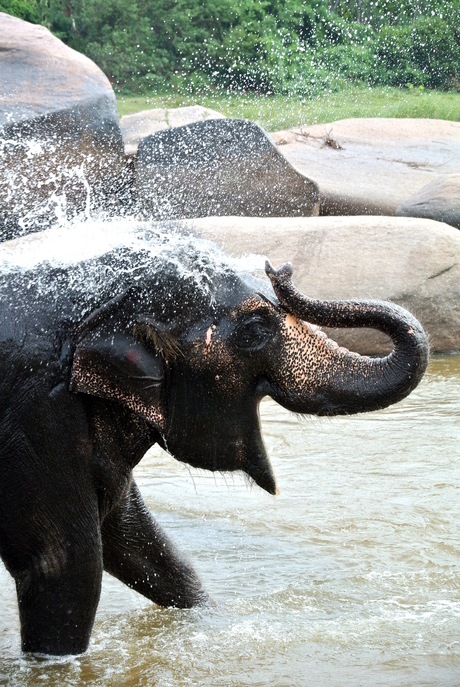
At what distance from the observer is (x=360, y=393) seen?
8.53ft

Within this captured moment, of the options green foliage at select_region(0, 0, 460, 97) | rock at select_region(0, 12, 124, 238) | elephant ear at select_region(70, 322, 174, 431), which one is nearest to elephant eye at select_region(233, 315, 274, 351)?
elephant ear at select_region(70, 322, 174, 431)

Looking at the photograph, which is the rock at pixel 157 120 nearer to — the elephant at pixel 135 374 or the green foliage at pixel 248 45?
the green foliage at pixel 248 45

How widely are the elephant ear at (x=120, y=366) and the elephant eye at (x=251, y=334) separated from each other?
209 millimetres

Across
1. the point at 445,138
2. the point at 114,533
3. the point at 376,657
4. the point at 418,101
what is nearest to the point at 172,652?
the point at 114,533

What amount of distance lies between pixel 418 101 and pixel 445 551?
Result: 1618 cm

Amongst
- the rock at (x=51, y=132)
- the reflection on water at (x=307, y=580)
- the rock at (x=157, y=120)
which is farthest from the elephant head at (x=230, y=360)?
the rock at (x=157, y=120)

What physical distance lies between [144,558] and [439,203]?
21.3 ft

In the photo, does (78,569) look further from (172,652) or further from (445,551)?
(445,551)

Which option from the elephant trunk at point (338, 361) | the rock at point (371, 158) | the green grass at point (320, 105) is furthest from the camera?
the green grass at point (320, 105)

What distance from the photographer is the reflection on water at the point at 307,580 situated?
3.07 meters

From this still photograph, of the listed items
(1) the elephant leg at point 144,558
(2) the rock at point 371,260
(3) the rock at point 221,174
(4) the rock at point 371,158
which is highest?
(1) the elephant leg at point 144,558

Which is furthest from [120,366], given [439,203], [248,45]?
[248,45]

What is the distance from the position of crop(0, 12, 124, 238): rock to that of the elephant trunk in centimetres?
703

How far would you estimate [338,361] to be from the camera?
2668 mm
